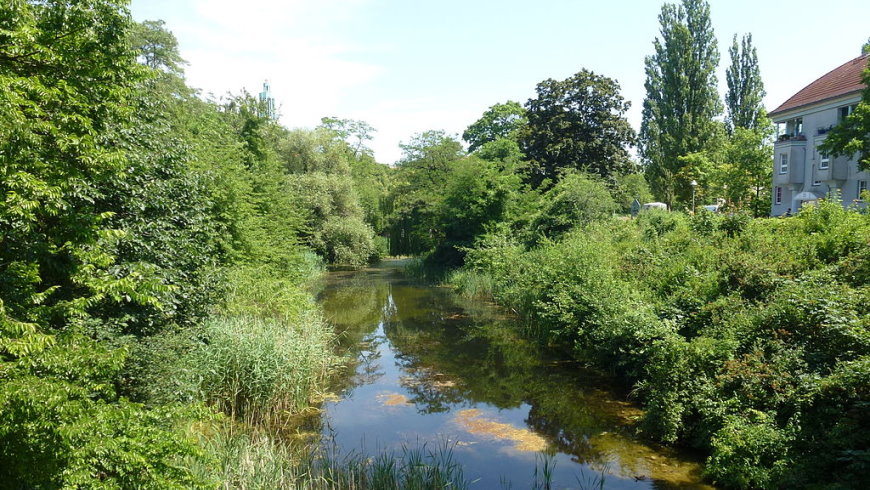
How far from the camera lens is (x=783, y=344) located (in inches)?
341

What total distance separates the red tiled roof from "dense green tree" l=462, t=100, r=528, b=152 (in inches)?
772

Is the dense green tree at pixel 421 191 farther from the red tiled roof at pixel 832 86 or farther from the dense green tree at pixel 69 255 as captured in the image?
the dense green tree at pixel 69 255

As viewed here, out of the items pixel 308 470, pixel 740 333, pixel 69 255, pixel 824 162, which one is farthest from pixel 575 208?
pixel 824 162

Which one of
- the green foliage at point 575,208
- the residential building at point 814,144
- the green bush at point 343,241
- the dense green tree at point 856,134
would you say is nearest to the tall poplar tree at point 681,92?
the residential building at point 814,144

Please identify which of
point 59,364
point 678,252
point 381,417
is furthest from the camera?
point 678,252

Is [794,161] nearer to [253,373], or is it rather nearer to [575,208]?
[575,208]

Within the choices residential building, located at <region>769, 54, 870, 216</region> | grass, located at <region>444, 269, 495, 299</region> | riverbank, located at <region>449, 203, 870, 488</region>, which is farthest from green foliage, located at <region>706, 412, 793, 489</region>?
residential building, located at <region>769, 54, 870, 216</region>

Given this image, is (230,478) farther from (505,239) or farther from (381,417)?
(505,239)

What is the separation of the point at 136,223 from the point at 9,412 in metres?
4.75

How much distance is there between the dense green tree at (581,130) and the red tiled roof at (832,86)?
Result: 10.7 meters

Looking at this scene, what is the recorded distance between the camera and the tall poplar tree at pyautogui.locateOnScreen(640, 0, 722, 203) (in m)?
40.4

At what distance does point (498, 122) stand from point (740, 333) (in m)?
41.5

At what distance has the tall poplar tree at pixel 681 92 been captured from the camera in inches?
1592

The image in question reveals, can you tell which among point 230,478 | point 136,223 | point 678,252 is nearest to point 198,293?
point 136,223
